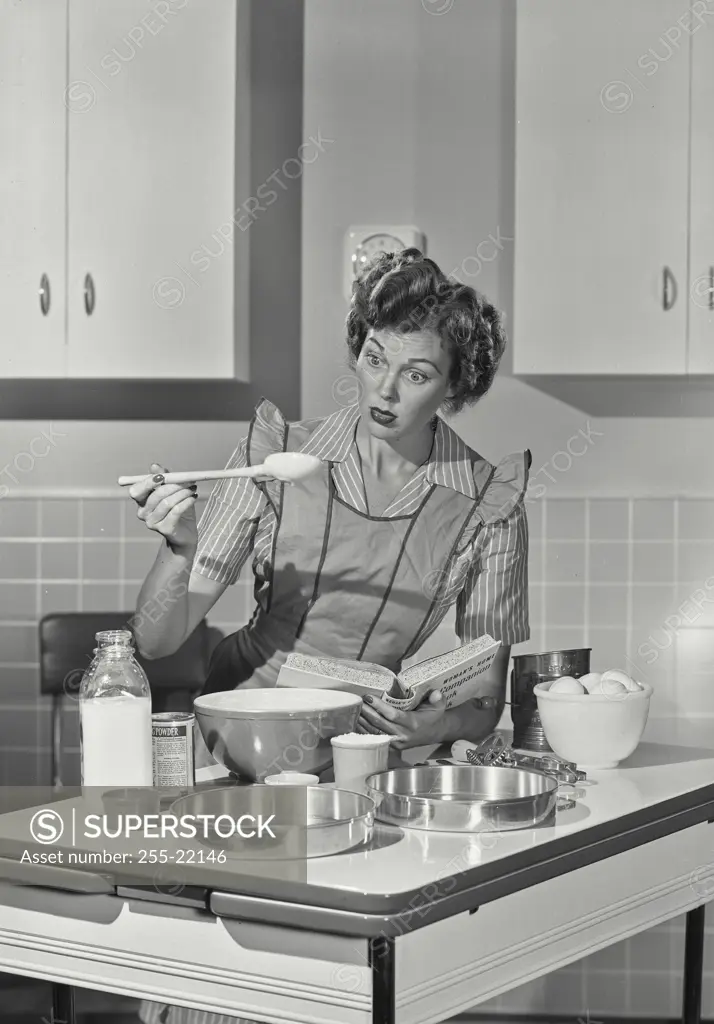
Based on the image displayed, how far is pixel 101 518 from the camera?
2139 mm

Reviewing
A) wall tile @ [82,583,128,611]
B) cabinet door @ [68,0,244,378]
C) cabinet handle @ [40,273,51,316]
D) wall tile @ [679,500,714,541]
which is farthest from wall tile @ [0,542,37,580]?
wall tile @ [679,500,714,541]

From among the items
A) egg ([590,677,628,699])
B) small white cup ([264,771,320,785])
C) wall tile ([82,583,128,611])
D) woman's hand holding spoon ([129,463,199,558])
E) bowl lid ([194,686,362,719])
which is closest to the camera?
small white cup ([264,771,320,785])

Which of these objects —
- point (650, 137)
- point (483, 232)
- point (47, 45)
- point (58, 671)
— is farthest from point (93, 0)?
point (58, 671)

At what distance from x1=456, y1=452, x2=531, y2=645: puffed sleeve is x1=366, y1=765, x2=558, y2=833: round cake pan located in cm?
58

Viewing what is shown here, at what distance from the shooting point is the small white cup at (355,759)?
1.42 meters

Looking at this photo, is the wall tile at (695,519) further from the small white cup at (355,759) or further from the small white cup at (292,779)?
the small white cup at (292,779)

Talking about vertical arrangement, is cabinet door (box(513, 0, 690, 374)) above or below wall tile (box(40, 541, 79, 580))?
above

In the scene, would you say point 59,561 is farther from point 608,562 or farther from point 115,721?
point 608,562

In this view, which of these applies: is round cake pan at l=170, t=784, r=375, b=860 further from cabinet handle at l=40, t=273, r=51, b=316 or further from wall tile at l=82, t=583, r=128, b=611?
cabinet handle at l=40, t=273, r=51, b=316

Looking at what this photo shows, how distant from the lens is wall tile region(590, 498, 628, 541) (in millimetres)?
2166

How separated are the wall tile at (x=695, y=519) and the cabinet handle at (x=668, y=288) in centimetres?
37

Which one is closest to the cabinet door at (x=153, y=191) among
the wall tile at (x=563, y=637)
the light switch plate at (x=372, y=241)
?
the light switch plate at (x=372, y=241)

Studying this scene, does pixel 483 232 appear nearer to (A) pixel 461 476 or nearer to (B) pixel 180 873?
(A) pixel 461 476

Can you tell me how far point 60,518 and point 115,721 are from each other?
0.86 m
